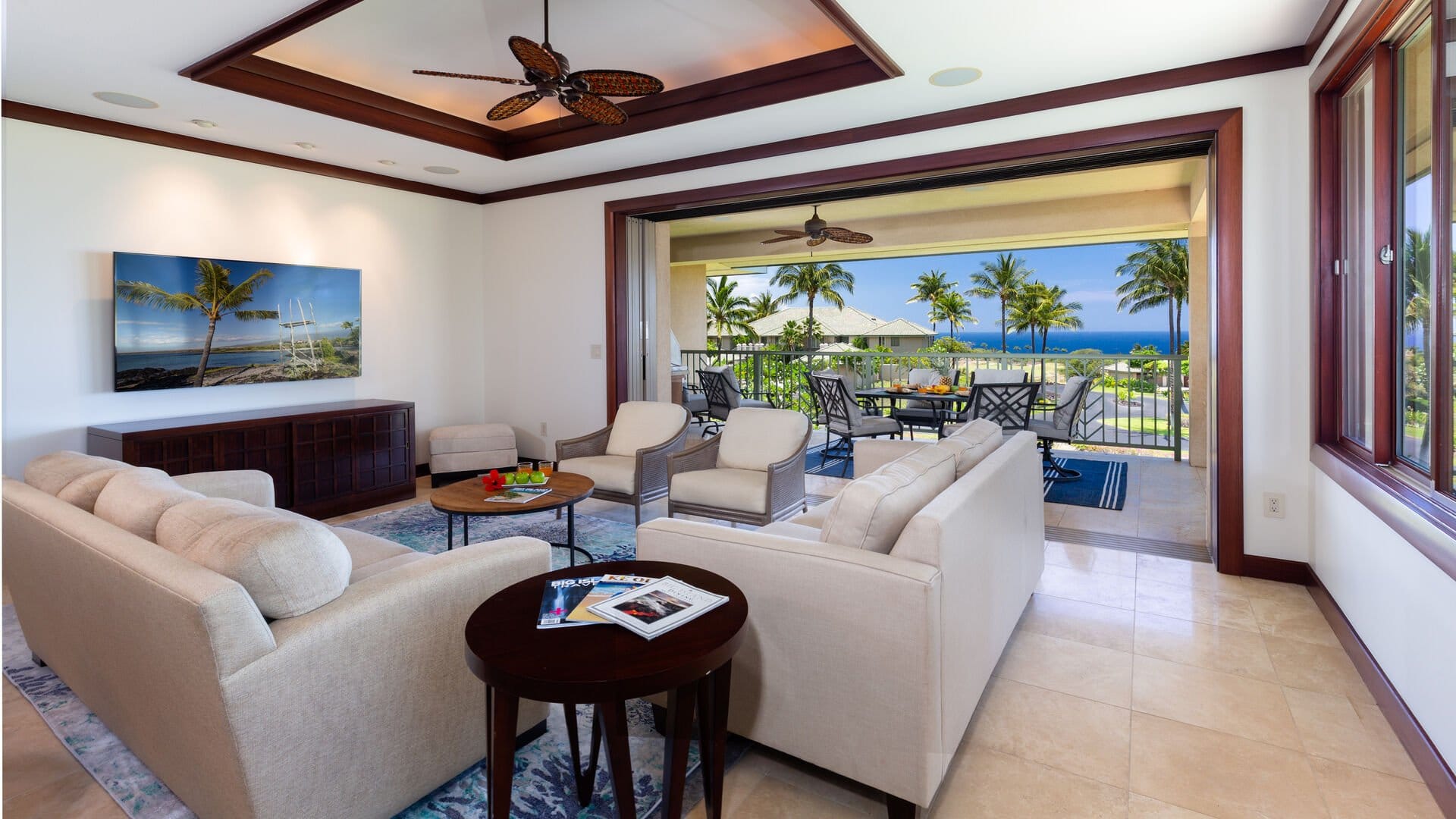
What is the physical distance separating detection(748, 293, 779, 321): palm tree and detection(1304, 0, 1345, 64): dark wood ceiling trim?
43.4ft

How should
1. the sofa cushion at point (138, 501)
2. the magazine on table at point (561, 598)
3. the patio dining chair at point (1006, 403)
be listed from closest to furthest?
1. the magazine on table at point (561, 598)
2. the sofa cushion at point (138, 501)
3. the patio dining chair at point (1006, 403)

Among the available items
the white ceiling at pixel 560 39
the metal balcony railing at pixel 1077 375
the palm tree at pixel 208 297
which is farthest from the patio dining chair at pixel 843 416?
the palm tree at pixel 208 297

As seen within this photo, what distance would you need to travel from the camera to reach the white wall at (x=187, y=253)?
4.31 meters

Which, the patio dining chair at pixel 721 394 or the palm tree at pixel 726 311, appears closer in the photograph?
the patio dining chair at pixel 721 394

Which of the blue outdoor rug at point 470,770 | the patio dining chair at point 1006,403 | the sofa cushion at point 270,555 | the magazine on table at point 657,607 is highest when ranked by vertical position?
the patio dining chair at point 1006,403

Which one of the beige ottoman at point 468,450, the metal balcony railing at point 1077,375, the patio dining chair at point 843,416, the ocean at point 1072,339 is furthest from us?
the ocean at point 1072,339

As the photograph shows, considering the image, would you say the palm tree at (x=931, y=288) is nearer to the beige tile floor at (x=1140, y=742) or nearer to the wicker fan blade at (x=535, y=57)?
the beige tile floor at (x=1140, y=742)

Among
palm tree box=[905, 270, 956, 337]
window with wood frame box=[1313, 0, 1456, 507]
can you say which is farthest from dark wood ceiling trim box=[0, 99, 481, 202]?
palm tree box=[905, 270, 956, 337]

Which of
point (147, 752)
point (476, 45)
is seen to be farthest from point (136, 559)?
point (476, 45)

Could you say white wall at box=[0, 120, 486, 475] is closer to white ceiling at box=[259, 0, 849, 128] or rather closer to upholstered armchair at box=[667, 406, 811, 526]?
white ceiling at box=[259, 0, 849, 128]

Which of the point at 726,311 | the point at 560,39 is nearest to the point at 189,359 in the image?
the point at 560,39

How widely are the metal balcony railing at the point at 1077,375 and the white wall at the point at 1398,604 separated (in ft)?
11.2

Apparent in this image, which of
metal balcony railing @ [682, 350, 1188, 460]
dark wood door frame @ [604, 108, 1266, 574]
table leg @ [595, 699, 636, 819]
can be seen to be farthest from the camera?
metal balcony railing @ [682, 350, 1188, 460]

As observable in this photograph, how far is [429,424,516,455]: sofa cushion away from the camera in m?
5.98
